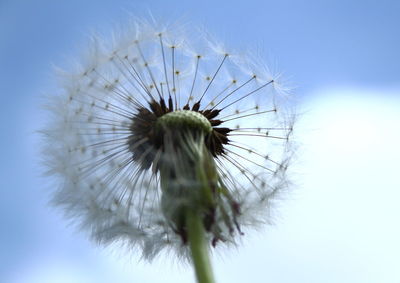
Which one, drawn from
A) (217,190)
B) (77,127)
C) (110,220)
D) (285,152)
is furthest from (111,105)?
(285,152)

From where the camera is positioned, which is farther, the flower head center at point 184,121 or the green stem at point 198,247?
the flower head center at point 184,121

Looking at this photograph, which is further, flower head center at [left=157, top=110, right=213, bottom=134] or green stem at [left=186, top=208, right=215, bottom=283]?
flower head center at [left=157, top=110, right=213, bottom=134]

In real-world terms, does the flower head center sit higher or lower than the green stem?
higher

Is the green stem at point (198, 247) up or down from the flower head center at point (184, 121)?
down

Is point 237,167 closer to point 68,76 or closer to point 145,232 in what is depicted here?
point 145,232
